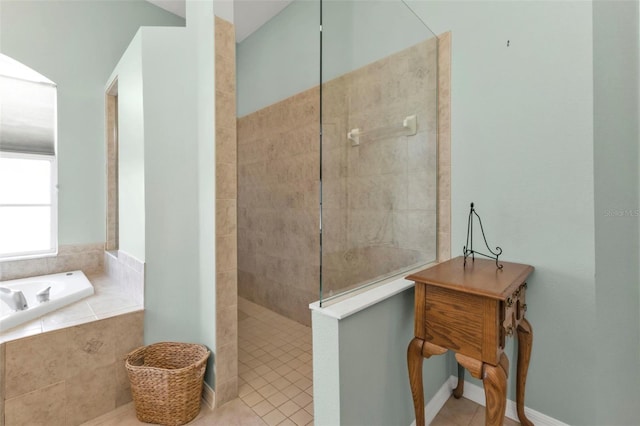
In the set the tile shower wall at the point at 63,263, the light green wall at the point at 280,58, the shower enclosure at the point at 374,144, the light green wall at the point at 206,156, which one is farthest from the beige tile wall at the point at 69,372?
the light green wall at the point at 280,58

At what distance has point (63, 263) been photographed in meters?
2.47

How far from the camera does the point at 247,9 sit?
295cm

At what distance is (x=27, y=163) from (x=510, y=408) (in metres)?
3.77

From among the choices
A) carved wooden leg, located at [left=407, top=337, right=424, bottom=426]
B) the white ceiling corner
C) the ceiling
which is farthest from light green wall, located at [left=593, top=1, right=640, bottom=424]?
the white ceiling corner

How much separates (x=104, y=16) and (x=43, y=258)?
7.22ft

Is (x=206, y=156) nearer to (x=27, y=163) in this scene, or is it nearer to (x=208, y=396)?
(x=208, y=396)

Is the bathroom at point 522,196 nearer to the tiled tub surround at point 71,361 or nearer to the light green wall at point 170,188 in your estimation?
the light green wall at point 170,188

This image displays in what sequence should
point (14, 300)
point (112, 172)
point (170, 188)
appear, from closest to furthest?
point (14, 300), point (170, 188), point (112, 172)

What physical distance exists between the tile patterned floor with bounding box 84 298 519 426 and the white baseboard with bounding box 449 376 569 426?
0.11 feet

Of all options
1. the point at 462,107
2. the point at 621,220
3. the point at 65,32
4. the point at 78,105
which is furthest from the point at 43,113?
the point at 621,220

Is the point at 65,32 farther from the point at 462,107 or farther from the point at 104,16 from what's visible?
the point at 462,107

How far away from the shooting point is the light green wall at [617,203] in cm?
130

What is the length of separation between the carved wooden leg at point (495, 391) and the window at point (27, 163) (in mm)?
3183

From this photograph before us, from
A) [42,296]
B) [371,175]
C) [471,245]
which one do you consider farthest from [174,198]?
[471,245]
